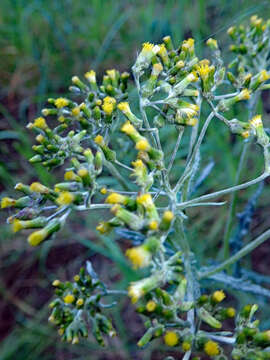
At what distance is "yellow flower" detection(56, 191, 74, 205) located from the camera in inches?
65.4

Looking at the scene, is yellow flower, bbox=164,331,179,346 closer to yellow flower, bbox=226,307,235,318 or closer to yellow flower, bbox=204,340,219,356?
yellow flower, bbox=204,340,219,356

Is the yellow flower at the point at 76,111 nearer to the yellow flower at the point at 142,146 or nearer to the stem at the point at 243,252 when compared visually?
the yellow flower at the point at 142,146

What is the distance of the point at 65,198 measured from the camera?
5.45 feet

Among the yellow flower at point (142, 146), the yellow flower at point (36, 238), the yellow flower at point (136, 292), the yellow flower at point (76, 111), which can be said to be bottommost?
the yellow flower at point (136, 292)

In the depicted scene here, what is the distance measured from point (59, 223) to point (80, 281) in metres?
0.54

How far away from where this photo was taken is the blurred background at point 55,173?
326 cm

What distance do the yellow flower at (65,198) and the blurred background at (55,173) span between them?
1187 mm

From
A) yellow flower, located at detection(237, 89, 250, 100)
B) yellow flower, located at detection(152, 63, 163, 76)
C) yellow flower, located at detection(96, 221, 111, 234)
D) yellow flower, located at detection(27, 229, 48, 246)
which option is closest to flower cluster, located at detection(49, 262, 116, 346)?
yellow flower, located at detection(27, 229, 48, 246)

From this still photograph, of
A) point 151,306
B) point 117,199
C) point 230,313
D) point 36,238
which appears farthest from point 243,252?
point 36,238

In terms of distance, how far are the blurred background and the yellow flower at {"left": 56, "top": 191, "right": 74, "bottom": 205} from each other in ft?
3.90

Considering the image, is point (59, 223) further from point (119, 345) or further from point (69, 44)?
point (69, 44)

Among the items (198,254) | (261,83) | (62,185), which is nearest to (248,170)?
(198,254)

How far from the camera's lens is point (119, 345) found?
3.23 metres

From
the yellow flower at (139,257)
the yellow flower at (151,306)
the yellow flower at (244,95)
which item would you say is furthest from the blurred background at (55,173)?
the yellow flower at (139,257)
